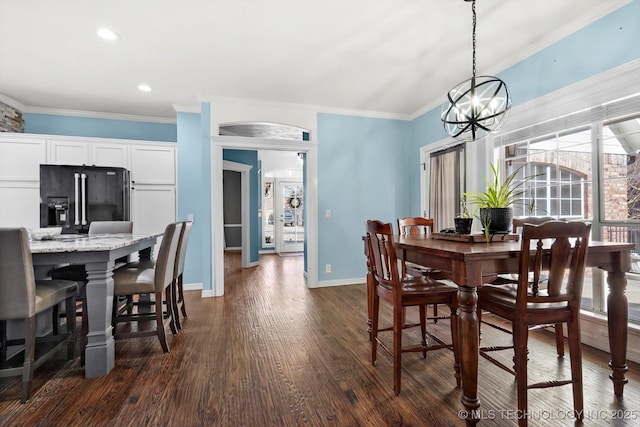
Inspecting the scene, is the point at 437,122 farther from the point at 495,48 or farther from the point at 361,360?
the point at 361,360

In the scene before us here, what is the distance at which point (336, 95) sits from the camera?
4.00m

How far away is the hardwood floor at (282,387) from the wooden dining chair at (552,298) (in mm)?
→ 286

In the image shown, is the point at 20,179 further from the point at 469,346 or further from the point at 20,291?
the point at 469,346

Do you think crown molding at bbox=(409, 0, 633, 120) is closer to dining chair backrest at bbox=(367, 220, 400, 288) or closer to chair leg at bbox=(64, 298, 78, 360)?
dining chair backrest at bbox=(367, 220, 400, 288)

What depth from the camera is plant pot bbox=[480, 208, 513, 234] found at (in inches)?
77.5

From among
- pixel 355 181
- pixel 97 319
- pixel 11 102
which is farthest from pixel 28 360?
pixel 11 102

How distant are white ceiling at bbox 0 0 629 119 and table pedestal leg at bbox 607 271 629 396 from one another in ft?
6.84

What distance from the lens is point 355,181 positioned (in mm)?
4566

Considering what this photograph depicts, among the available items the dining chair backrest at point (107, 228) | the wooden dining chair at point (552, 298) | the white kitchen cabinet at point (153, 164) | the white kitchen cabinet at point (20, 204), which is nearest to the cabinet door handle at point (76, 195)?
the white kitchen cabinet at point (20, 204)

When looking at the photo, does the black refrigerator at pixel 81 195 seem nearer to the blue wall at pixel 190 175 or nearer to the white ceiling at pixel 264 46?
the blue wall at pixel 190 175

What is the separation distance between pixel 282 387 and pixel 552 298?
1575mm

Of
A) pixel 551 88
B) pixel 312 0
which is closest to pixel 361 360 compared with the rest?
pixel 312 0

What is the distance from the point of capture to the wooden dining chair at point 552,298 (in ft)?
4.57

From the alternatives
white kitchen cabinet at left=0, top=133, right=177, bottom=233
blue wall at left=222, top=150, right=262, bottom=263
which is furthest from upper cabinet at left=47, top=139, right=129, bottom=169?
blue wall at left=222, top=150, right=262, bottom=263
